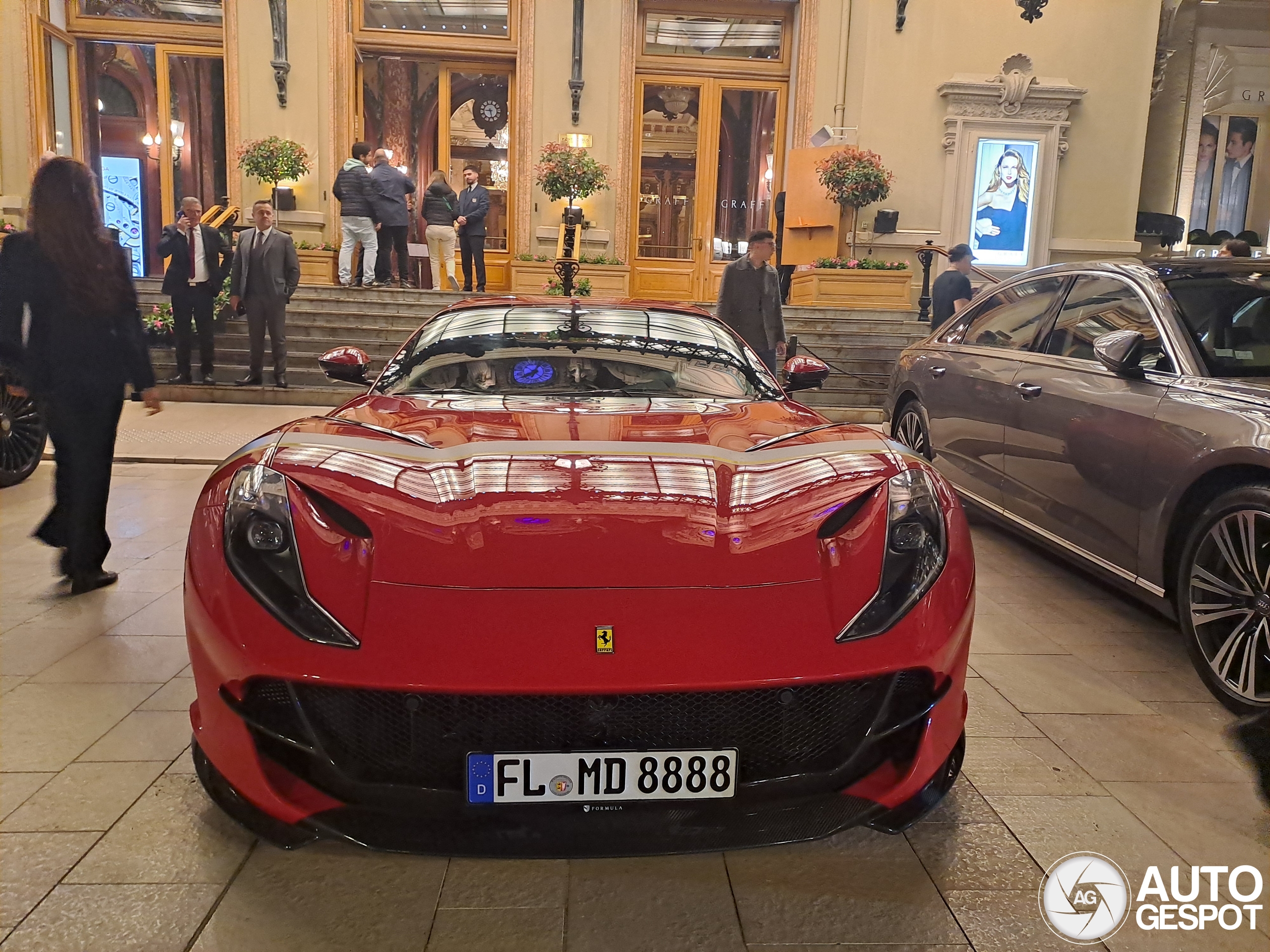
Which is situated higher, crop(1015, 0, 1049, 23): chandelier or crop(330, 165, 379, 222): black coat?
crop(1015, 0, 1049, 23): chandelier

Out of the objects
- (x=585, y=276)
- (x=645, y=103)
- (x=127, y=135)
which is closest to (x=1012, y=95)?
(x=645, y=103)

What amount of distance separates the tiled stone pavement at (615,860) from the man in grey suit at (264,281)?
7013 mm

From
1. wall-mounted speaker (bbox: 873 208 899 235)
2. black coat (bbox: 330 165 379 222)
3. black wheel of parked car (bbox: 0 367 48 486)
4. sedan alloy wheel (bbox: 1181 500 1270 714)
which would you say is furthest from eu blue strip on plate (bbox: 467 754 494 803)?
wall-mounted speaker (bbox: 873 208 899 235)

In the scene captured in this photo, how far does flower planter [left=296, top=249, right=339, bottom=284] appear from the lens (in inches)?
531

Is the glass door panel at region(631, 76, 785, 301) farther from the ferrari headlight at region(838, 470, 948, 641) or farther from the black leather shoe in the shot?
the ferrari headlight at region(838, 470, 948, 641)

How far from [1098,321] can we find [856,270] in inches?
385

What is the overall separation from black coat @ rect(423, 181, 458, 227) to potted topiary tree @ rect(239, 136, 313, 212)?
2207 millimetres

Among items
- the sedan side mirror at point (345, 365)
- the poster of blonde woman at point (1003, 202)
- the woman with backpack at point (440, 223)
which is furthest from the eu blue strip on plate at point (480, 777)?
the poster of blonde woman at point (1003, 202)

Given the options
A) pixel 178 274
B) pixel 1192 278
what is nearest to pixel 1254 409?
pixel 1192 278

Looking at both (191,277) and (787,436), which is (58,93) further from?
(787,436)

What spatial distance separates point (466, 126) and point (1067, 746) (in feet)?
47.9

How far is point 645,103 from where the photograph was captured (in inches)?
598

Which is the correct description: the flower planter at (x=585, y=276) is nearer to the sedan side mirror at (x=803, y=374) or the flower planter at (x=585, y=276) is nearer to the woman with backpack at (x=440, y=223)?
the woman with backpack at (x=440, y=223)

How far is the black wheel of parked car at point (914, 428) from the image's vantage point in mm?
5441
